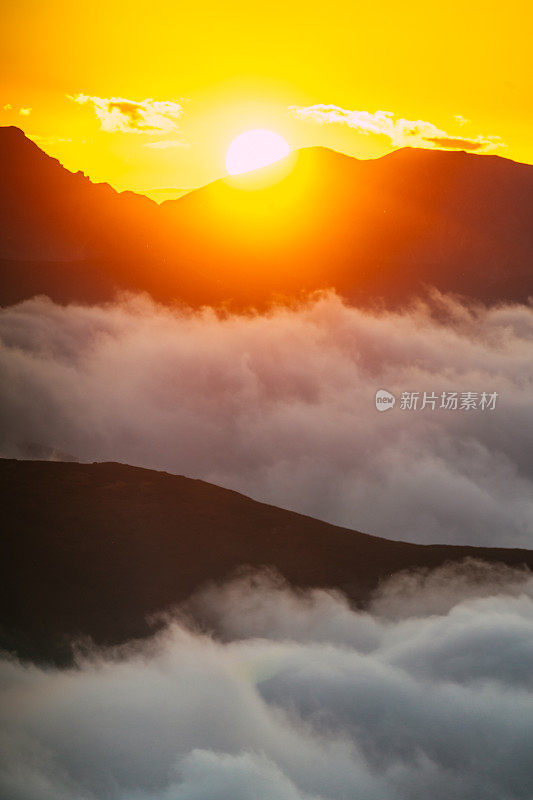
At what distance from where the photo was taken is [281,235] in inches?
522

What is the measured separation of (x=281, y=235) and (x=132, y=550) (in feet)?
20.9

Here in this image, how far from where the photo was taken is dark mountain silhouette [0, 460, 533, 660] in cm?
923

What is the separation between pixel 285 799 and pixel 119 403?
18.6ft

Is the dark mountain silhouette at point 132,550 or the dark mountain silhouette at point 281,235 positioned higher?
the dark mountain silhouette at point 281,235

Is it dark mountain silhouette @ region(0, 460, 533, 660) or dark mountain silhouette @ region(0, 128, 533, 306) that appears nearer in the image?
dark mountain silhouette @ region(0, 460, 533, 660)

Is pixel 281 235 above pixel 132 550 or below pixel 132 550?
above

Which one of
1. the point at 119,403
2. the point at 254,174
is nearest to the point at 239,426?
the point at 119,403

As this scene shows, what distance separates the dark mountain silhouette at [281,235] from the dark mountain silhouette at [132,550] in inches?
145

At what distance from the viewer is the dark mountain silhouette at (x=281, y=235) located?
40.9 ft

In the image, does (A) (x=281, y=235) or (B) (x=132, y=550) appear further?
(A) (x=281, y=235)

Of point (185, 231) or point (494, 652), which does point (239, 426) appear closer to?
point (185, 231)

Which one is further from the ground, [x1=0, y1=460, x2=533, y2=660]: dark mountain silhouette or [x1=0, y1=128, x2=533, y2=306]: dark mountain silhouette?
[x1=0, y1=128, x2=533, y2=306]: dark mountain silhouette

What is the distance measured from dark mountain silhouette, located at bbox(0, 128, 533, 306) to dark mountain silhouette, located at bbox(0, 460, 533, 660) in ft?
12.1

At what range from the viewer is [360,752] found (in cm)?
821
